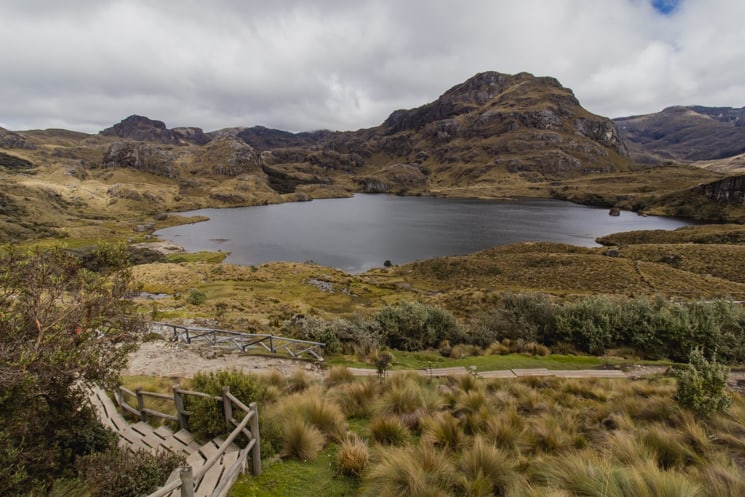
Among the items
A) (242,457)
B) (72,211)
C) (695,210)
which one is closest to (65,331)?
(242,457)

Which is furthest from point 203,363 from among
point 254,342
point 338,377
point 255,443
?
point 255,443

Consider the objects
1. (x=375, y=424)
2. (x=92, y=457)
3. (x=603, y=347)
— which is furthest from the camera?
(x=603, y=347)

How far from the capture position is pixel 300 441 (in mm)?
6805

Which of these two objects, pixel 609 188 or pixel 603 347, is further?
pixel 609 188

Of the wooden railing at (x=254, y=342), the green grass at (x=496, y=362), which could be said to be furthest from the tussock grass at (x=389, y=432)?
the wooden railing at (x=254, y=342)

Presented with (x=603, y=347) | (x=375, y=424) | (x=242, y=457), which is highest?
(x=242, y=457)

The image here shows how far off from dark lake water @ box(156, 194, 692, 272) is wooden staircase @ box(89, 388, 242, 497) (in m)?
53.5

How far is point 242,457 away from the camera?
5.72 metres

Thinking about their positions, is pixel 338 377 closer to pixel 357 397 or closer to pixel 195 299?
pixel 357 397

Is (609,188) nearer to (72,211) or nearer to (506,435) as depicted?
(506,435)

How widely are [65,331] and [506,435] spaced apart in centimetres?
812

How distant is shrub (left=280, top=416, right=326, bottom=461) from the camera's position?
668 cm

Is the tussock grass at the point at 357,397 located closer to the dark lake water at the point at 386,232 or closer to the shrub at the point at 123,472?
the shrub at the point at 123,472

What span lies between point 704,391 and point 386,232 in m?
88.3
